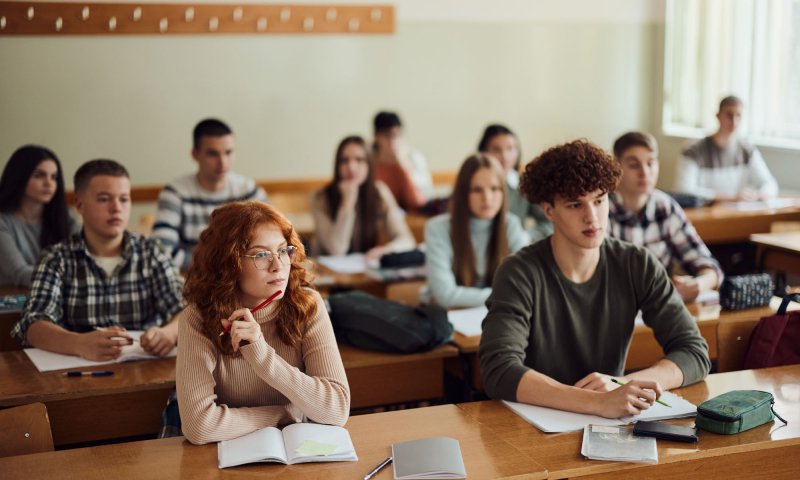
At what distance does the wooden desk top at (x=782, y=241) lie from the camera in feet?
13.6

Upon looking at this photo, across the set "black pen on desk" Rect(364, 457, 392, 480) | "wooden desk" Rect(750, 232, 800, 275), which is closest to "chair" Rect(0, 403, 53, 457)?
"black pen on desk" Rect(364, 457, 392, 480)

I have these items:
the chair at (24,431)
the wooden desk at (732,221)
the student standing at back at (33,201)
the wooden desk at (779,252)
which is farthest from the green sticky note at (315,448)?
the wooden desk at (732,221)

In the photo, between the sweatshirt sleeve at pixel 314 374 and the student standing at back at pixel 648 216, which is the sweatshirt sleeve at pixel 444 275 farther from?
the sweatshirt sleeve at pixel 314 374

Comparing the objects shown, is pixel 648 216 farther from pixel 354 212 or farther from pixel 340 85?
pixel 340 85

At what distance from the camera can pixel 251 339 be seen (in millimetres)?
2006

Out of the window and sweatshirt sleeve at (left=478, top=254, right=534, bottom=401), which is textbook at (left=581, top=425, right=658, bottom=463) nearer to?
sweatshirt sleeve at (left=478, top=254, right=534, bottom=401)

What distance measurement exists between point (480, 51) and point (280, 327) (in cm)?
525

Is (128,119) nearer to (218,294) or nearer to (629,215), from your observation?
(629,215)

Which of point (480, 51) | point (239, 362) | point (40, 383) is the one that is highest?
point (480, 51)

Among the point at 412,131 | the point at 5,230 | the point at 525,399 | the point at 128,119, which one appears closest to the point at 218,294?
the point at 525,399

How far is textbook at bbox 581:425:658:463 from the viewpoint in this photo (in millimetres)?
1894

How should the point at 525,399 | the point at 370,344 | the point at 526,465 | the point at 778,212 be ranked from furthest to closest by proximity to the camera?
1. the point at 778,212
2. the point at 370,344
3. the point at 525,399
4. the point at 526,465

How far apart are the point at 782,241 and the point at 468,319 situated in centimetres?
→ 189

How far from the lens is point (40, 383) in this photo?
8.29ft
